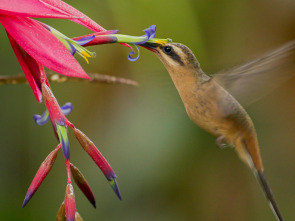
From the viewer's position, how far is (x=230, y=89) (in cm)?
126

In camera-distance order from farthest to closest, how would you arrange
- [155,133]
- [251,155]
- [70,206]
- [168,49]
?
[155,133]
[251,155]
[168,49]
[70,206]

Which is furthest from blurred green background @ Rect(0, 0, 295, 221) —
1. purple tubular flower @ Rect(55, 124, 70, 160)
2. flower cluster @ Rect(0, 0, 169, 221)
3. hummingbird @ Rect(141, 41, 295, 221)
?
purple tubular flower @ Rect(55, 124, 70, 160)

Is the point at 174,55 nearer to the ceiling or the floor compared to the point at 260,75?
nearer to the ceiling

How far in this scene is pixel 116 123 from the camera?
6.62 ft

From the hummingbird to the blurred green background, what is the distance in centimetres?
56

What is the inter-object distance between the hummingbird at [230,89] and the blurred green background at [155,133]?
0.56 m

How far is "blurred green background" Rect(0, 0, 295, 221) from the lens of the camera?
6.30 ft

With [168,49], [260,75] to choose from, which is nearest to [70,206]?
[168,49]

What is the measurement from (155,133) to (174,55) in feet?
2.40

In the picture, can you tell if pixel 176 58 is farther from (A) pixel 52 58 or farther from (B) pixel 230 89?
(A) pixel 52 58

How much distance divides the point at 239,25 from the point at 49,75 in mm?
1256

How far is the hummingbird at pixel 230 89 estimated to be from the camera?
47.8 inches

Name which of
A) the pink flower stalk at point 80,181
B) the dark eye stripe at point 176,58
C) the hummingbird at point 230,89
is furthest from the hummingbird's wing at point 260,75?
the pink flower stalk at point 80,181

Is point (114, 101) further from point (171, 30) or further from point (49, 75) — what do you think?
point (49, 75)
